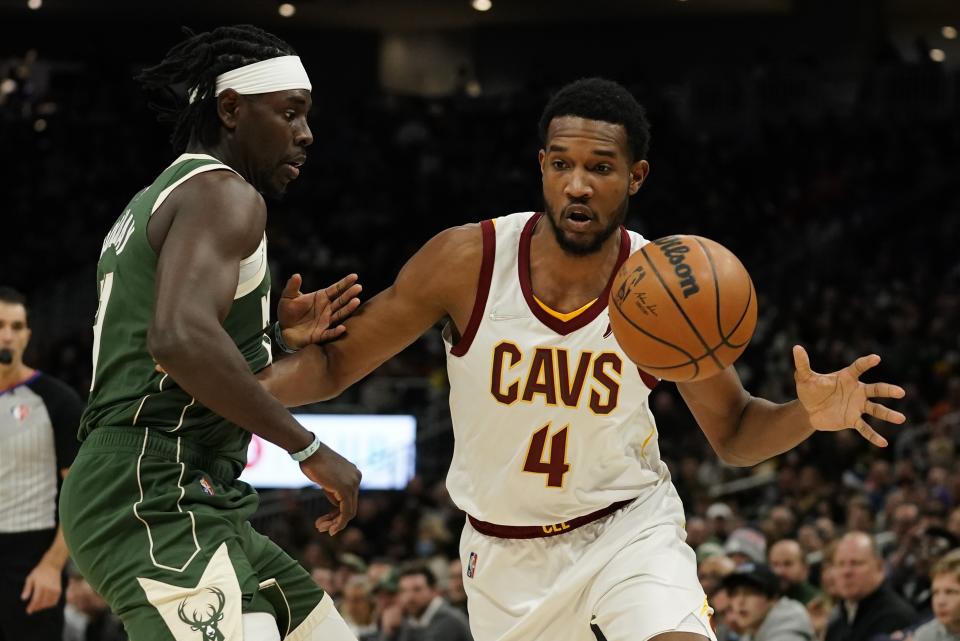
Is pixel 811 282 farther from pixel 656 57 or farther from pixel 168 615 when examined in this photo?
pixel 168 615

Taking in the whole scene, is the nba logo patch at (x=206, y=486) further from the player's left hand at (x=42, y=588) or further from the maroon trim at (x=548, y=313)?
the player's left hand at (x=42, y=588)

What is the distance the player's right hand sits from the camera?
3.26 meters

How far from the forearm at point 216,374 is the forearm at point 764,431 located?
64.9 inches

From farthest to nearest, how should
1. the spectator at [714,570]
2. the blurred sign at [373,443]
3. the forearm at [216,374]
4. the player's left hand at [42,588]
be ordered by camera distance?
the blurred sign at [373,443] → the spectator at [714,570] → the player's left hand at [42,588] → the forearm at [216,374]

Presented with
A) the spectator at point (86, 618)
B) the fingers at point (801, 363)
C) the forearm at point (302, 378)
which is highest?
the fingers at point (801, 363)

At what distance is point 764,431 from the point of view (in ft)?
13.6

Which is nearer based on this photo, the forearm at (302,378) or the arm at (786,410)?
the arm at (786,410)

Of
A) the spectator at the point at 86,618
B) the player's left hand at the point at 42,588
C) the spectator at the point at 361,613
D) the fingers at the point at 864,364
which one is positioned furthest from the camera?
the spectator at the point at 86,618

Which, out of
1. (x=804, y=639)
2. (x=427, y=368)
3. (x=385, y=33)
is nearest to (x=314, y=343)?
(x=804, y=639)

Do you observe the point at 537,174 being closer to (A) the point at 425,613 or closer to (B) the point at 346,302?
(A) the point at 425,613

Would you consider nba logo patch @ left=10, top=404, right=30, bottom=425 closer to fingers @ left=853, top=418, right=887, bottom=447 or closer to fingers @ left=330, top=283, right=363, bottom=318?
fingers @ left=330, top=283, right=363, bottom=318

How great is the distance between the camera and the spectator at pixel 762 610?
23.4ft

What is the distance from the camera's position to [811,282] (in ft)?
56.9

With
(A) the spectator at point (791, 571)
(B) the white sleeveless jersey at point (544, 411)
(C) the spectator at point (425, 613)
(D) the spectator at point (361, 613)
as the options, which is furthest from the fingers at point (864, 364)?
(D) the spectator at point (361, 613)
